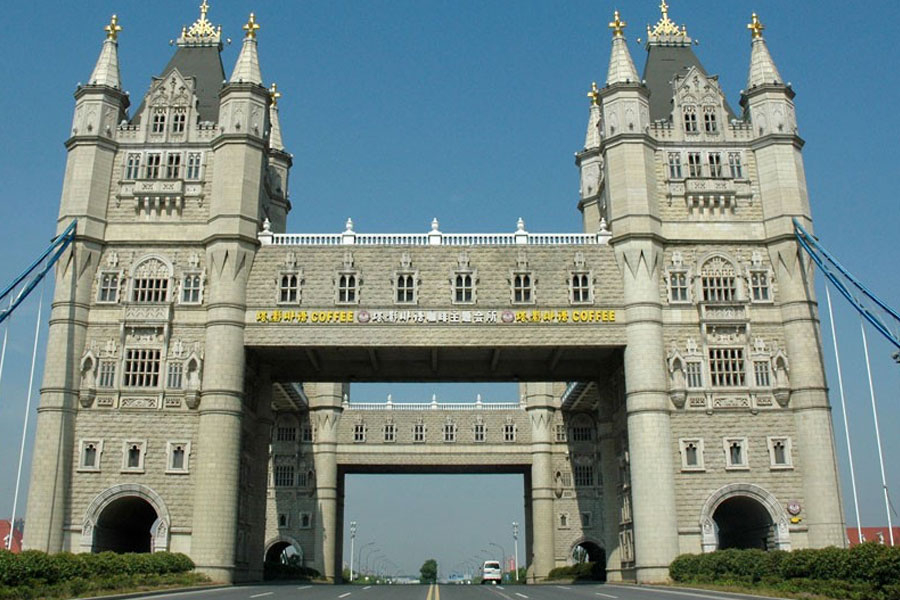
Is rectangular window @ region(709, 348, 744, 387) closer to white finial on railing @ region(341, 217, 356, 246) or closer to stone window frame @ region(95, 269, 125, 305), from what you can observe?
white finial on railing @ region(341, 217, 356, 246)

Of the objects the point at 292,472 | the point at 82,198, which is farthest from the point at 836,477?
the point at 292,472

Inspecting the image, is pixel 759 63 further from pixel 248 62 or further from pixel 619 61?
pixel 248 62

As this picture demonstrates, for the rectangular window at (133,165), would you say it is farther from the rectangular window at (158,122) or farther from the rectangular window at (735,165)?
the rectangular window at (735,165)

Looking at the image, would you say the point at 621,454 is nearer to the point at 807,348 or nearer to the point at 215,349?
the point at 807,348

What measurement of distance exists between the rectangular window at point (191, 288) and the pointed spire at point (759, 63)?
32676mm

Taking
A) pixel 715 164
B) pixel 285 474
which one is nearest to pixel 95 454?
pixel 285 474

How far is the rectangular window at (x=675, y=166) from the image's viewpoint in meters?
47.7

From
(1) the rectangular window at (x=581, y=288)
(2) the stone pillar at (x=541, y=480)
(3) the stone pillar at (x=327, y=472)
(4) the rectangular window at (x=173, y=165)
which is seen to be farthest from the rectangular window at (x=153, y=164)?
(2) the stone pillar at (x=541, y=480)

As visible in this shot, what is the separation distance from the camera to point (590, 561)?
73.3m

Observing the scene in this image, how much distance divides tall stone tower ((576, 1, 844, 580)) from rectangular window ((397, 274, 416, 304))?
11.3m

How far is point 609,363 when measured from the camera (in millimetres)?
50781

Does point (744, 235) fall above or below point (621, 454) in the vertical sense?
above

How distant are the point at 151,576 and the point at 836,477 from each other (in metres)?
32.2

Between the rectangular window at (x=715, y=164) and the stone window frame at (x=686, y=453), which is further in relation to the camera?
the rectangular window at (x=715, y=164)
